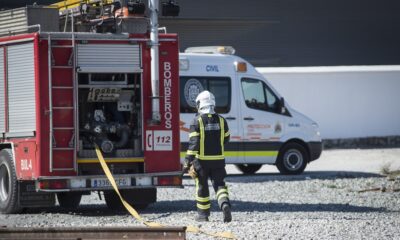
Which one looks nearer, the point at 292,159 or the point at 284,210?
the point at 284,210

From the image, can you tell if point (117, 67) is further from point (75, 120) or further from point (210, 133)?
point (210, 133)

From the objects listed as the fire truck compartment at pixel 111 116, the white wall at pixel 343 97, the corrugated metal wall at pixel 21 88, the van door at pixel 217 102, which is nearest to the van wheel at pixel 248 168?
the van door at pixel 217 102

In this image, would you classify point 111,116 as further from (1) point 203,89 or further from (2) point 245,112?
(2) point 245,112

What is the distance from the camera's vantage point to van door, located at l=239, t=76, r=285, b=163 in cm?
2275

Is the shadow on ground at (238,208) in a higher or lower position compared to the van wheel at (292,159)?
lower

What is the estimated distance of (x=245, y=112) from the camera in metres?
22.8

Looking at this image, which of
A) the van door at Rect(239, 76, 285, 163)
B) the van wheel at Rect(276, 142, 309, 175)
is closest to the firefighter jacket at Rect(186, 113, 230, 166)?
the van door at Rect(239, 76, 285, 163)

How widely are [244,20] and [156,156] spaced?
70.7 feet

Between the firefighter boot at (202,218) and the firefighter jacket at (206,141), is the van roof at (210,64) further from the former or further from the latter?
the firefighter boot at (202,218)

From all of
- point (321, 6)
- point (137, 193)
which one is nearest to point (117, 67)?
point (137, 193)

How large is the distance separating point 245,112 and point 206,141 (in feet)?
28.8

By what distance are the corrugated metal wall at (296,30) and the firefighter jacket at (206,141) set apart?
21.9 meters

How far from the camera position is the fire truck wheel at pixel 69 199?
16719 millimetres

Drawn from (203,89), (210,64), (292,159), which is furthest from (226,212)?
(292,159)
